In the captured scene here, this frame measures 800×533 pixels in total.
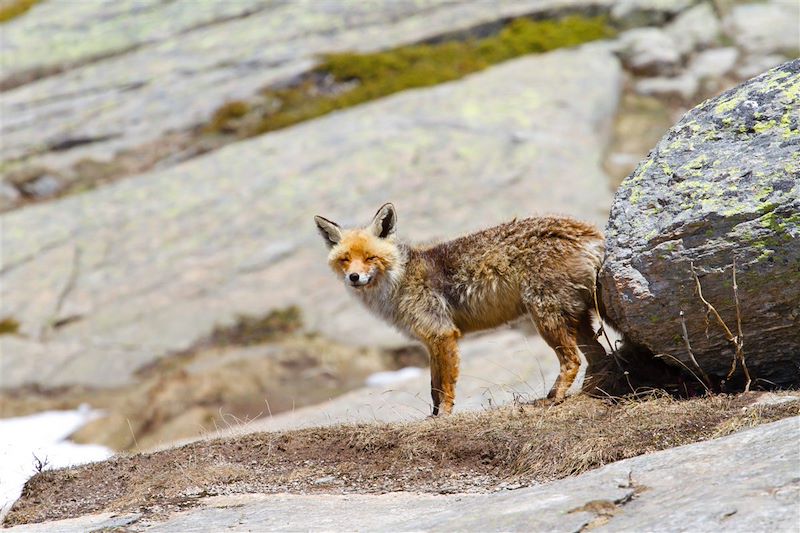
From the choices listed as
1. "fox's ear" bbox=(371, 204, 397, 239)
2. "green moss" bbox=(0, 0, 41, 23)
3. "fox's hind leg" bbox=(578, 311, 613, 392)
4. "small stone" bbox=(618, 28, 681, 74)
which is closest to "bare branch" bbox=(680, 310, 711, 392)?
"fox's hind leg" bbox=(578, 311, 613, 392)

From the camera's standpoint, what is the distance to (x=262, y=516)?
322 inches

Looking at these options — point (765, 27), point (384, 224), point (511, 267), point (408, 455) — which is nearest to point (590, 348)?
point (511, 267)

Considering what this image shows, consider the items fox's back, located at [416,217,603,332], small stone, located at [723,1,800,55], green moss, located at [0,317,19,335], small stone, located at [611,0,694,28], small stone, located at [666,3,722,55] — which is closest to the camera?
fox's back, located at [416,217,603,332]

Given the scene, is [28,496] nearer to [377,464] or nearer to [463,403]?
[377,464]

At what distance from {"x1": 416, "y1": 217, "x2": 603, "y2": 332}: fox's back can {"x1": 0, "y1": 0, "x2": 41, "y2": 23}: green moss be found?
3867 centimetres

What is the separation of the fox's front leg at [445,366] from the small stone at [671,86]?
811 inches

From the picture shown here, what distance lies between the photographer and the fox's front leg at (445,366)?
39.5 ft

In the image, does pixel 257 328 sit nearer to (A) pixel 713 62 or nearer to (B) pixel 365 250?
(B) pixel 365 250

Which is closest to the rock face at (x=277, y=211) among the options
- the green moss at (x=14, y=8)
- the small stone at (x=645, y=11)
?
the small stone at (x=645, y=11)

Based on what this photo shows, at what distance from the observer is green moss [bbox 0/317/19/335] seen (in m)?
24.2

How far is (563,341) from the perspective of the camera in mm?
10984

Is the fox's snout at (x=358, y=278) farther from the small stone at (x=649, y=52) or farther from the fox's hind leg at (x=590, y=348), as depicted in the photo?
the small stone at (x=649, y=52)

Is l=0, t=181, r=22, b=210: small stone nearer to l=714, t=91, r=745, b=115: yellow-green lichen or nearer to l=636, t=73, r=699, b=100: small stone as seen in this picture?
l=636, t=73, r=699, b=100: small stone

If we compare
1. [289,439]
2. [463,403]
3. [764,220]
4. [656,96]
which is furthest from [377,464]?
[656,96]
